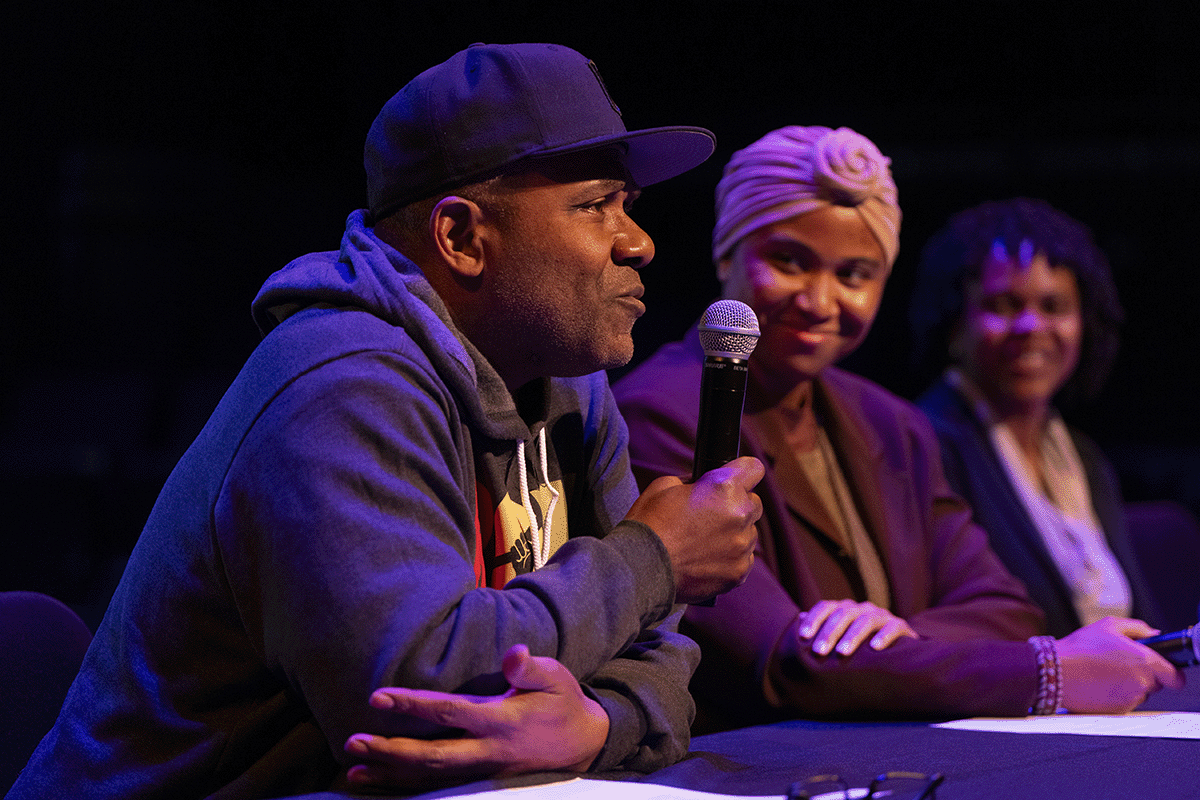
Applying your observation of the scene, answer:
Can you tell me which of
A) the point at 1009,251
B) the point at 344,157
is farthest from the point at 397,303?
the point at 344,157

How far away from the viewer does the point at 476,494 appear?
146 centimetres

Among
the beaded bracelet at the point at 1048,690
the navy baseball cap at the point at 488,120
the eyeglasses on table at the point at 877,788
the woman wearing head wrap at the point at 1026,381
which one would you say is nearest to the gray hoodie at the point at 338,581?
the navy baseball cap at the point at 488,120

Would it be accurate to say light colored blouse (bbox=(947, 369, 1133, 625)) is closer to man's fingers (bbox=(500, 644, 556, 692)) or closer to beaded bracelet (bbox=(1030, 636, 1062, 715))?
beaded bracelet (bbox=(1030, 636, 1062, 715))

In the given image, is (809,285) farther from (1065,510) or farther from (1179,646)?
(1065,510)

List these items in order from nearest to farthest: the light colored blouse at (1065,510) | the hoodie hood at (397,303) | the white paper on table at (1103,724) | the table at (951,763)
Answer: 1. the table at (951,763)
2. the hoodie hood at (397,303)
3. the white paper on table at (1103,724)
4. the light colored blouse at (1065,510)

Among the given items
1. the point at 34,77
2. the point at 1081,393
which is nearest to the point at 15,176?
the point at 34,77

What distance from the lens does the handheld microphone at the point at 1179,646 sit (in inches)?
70.8

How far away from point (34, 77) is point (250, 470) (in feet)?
11.1

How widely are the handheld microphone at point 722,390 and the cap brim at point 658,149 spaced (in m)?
0.25

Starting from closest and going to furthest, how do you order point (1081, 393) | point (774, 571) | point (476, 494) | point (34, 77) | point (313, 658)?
1. point (313, 658)
2. point (476, 494)
3. point (774, 571)
4. point (1081, 393)
5. point (34, 77)

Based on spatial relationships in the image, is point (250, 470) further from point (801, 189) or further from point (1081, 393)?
point (1081, 393)

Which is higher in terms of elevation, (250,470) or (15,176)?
(15,176)

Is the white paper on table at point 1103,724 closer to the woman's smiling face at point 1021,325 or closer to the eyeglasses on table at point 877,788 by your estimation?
the eyeglasses on table at point 877,788

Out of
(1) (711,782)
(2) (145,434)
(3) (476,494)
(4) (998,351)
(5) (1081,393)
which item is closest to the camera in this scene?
(1) (711,782)
